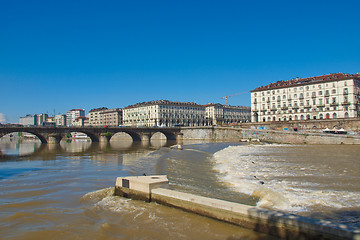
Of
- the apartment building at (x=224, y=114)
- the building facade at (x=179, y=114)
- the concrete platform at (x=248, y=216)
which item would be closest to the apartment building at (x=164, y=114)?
the building facade at (x=179, y=114)

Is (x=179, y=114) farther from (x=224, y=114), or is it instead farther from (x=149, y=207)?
(x=149, y=207)

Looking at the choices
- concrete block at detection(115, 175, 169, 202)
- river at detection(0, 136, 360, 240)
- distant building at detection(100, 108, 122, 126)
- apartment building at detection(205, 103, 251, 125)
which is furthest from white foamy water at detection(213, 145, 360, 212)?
distant building at detection(100, 108, 122, 126)

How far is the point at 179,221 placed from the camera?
27.8 feet

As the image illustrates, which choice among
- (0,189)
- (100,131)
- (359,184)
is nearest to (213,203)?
(359,184)

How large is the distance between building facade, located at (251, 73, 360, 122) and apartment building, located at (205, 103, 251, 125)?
6570 cm

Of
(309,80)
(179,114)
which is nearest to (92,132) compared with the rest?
(309,80)

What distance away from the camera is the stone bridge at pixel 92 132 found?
74.1 meters

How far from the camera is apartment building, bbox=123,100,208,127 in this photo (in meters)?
146

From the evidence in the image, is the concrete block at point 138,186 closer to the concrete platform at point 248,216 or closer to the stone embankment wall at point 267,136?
the concrete platform at point 248,216

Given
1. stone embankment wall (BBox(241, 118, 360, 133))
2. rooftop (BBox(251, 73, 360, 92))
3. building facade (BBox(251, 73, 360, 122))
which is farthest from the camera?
rooftop (BBox(251, 73, 360, 92))

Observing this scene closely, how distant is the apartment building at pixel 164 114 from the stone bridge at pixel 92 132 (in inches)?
1588

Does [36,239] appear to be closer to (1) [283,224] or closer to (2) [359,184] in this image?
(1) [283,224]

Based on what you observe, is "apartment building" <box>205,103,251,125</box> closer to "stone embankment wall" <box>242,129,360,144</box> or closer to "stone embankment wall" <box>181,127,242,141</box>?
"stone embankment wall" <box>181,127,242,141</box>

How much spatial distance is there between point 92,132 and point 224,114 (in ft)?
339
